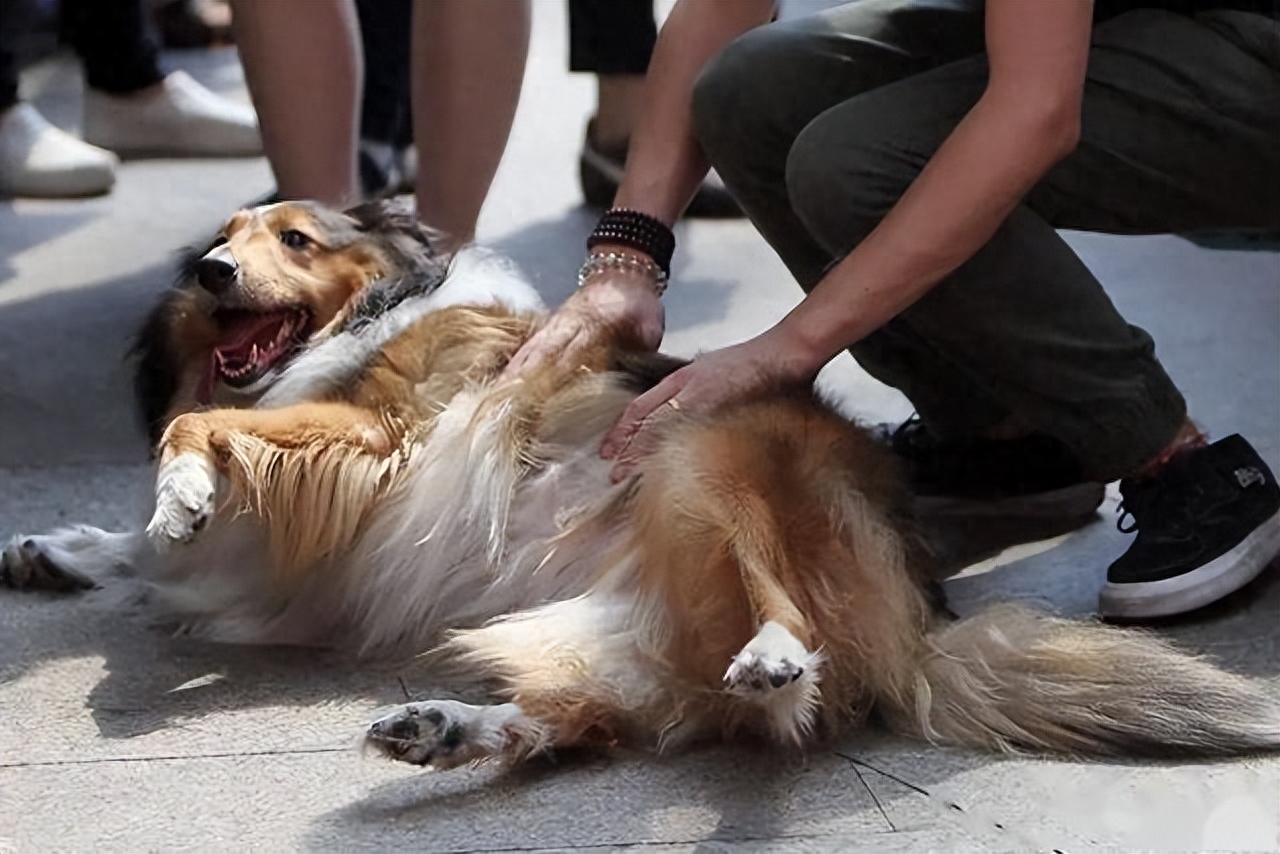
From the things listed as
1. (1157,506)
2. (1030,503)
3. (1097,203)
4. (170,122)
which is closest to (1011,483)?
(1030,503)

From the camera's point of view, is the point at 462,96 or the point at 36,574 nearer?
the point at 36,574

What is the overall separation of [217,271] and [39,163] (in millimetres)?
2069

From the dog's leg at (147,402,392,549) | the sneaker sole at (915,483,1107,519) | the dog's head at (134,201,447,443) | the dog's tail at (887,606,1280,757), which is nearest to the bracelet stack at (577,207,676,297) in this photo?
the dog's head at (134,201,447,443)

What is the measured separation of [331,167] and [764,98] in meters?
0.87

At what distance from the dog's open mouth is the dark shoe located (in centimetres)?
178

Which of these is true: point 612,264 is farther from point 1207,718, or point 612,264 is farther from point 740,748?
point 1207,718

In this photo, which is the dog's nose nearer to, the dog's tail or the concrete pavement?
the concrete pavement

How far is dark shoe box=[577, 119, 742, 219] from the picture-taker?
3861 millimetres

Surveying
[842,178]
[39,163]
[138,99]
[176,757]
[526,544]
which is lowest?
[176,757]

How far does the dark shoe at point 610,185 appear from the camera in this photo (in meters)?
3.86

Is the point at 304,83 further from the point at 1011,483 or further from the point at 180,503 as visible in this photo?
the point at 1011,483

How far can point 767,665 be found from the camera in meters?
1.59

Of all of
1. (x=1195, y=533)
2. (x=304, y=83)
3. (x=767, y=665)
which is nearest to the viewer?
(x=767, y=665)

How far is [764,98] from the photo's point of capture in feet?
7.17
